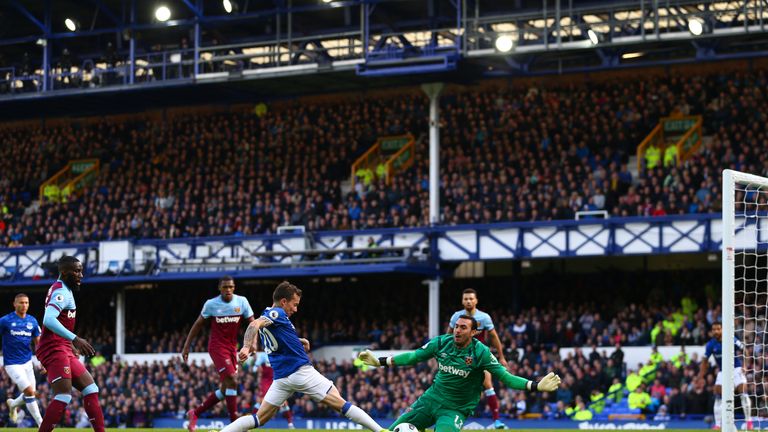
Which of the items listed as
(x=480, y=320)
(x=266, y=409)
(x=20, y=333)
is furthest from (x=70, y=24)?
(x=266, y=409)

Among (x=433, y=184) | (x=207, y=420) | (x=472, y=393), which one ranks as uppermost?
(x=433, y=184)

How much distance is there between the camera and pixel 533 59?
4056cm

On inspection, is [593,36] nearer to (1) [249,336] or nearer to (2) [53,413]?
(1) [249,336]

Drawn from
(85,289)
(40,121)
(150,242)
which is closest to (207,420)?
(150,242)

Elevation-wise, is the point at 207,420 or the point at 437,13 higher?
the point at 437,13

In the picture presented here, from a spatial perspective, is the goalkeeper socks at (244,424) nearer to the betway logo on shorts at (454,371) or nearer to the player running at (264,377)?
the betway logo on shorts at (454,371)

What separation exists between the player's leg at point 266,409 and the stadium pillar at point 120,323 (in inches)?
1193

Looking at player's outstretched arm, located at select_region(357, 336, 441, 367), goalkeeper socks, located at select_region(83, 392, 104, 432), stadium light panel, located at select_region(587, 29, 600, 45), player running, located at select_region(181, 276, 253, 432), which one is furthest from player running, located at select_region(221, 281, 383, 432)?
stadium light panel, located at select_region(587, 29, 600, 45)

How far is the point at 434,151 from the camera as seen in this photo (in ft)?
135

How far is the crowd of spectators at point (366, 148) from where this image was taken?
39.0 meters

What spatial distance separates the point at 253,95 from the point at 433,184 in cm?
896

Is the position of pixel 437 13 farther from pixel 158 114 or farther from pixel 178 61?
pixel 158 114

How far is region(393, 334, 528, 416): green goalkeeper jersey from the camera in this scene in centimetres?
1482

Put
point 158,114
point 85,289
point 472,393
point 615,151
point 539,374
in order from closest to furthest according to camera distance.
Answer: point 472,393 < point 539,374 < point 615,151 < point 85,289 < point 158,114
